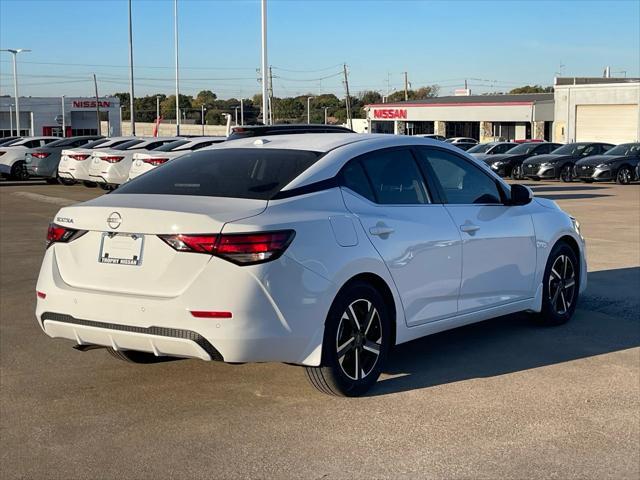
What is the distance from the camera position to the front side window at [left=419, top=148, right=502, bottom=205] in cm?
638

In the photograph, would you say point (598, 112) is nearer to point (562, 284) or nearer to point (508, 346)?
point (562, 284)

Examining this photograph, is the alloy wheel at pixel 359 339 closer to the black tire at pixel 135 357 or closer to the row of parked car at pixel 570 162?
the black tire at pixel 135 357

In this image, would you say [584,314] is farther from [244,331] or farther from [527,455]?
[244,331]

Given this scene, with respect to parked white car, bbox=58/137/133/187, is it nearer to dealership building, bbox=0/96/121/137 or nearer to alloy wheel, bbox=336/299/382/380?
alloy wheel, bbox=336/299/382/380

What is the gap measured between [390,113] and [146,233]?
70961mm

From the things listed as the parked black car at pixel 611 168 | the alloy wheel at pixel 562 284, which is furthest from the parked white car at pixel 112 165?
the alloy wheel at pixel 562 284

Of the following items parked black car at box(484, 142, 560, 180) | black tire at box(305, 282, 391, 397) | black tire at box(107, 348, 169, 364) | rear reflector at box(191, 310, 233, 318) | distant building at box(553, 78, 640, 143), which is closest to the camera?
rear reflector at box(191, 310, 233, 318)

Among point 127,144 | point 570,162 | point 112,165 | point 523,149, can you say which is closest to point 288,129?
point 112,165

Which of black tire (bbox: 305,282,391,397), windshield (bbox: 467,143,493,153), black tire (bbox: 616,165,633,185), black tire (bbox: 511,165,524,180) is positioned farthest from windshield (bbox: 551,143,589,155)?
black tire (bbox: 305,282,391,397)

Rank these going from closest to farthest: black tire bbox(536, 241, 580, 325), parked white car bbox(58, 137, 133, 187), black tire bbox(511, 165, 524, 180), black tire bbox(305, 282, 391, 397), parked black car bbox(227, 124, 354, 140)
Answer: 1. black tire bbox(305, 282, 391, 397)
2. black tire bbox(536, 241, 580, 325)
3. parked black car bbox(227, 124, 354, 140)
4. parked white car bbox(58, 137, 133, 187)
5. black tire bbox(511, 165, 524, 180)

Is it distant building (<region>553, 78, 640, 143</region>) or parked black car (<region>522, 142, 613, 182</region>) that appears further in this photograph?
distant building (<region>553, 78, 640, 143</region>)

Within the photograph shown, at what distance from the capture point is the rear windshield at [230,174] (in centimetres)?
535

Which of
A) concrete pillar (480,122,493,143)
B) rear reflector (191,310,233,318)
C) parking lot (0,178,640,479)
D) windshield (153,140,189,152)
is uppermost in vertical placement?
concrete pillar (480,122,493,143)

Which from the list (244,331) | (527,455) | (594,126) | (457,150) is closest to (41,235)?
(457,150)
